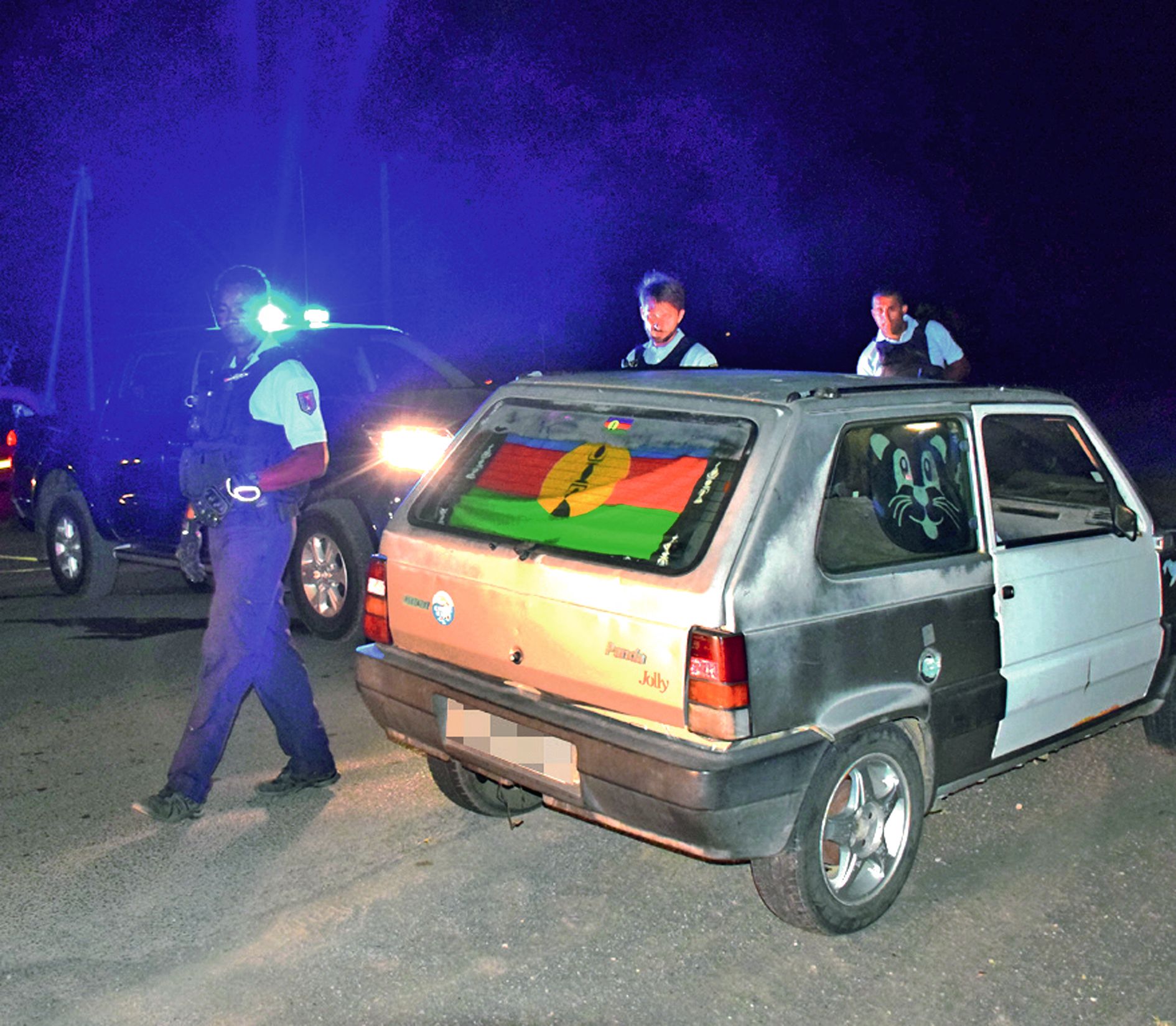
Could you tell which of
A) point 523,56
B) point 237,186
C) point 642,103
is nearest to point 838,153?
point 642,103

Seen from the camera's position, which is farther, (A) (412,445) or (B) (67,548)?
(B) (67,548)

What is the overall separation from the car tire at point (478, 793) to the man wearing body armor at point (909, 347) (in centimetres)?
353

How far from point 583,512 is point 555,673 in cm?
49

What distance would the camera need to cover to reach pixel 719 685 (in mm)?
3396

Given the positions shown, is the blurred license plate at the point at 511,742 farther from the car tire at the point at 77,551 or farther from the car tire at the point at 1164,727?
the car tire at the point at 77,551

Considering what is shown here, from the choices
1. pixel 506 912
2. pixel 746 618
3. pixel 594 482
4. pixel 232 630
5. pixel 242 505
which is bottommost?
pixel 506 912

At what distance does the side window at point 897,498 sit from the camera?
3811 mm

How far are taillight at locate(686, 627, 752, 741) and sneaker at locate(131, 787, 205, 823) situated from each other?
2.19m

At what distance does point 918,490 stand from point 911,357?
3214mm

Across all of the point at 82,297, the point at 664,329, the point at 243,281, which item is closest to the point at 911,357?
the point at 664,329

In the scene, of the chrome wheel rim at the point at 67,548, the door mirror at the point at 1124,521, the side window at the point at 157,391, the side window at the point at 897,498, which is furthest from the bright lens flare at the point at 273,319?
the door mirror at the point at 1124,521

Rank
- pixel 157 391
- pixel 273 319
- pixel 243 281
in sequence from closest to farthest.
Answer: pixel 243 281, pixel 273 319, pixel 157 391

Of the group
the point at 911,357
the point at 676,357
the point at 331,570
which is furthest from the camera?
the point at 331,570

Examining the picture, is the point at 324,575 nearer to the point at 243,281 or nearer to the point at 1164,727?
the point at 243,281
